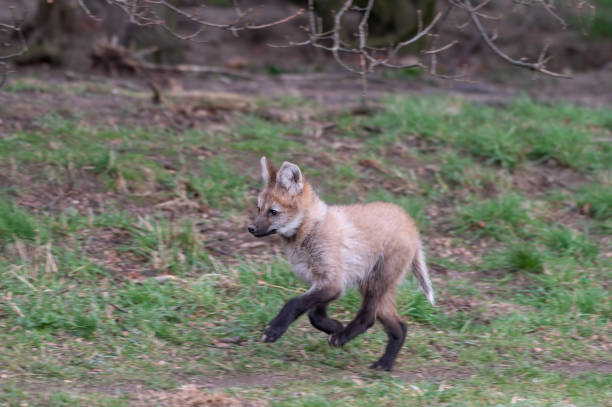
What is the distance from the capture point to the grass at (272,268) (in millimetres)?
4184

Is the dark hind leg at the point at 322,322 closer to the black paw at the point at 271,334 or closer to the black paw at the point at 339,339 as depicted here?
the black paw at the point at 339,339

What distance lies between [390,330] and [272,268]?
4.35 feet

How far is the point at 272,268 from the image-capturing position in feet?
18.0

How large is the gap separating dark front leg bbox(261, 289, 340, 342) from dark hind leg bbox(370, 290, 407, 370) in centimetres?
37

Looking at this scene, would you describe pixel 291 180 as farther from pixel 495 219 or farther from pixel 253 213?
pixel 495 219

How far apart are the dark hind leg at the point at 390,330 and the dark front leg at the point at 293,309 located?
1.20ft

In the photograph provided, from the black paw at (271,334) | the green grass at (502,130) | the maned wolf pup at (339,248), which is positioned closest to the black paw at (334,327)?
the maned wolf pup at (339,248)

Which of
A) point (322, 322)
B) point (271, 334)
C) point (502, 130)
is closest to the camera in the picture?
point (271, 334)

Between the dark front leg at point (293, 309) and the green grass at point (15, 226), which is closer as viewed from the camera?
the dark front leg at point (293, 309)

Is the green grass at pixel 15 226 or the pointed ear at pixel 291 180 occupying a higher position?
the pointed ear at pixel 291 180

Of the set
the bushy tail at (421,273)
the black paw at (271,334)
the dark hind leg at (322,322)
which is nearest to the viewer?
the black paw at (271,334)

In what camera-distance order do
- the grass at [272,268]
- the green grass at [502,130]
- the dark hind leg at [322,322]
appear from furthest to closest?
the green grass at [502,130] < the dark hind leg at [322,322] < the grass at [272,268]

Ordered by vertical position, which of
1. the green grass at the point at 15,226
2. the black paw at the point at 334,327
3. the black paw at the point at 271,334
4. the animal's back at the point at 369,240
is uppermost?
the animal's back at the point at 369,240

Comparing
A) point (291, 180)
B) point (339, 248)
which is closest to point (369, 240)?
point (339, 248)
